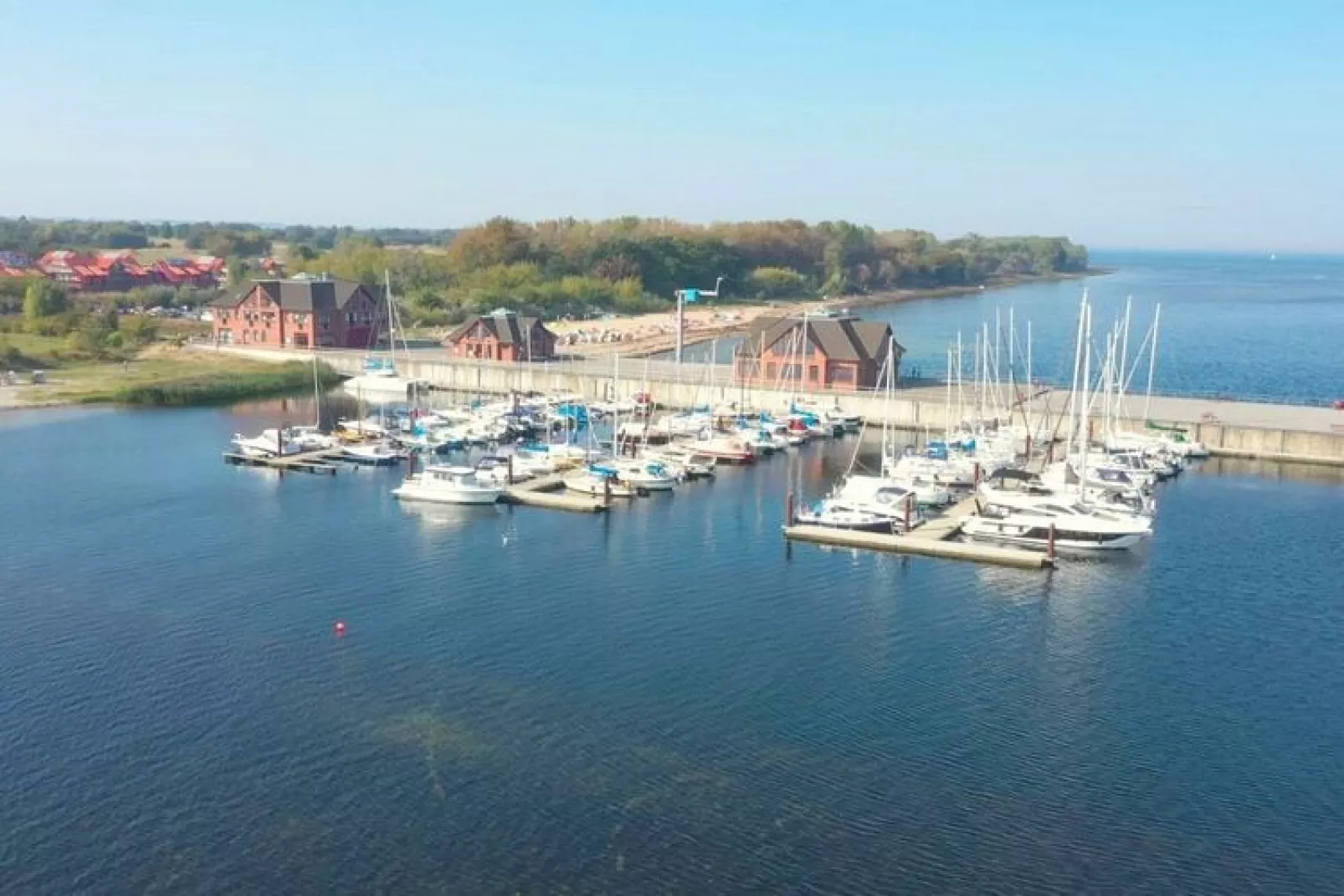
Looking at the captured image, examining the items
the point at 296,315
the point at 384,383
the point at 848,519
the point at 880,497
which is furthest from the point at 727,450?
the point at 296,315

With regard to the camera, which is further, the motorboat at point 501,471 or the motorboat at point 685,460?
the motorboat at point 685,460

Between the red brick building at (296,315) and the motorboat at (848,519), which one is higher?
the red brick building at (296,315)

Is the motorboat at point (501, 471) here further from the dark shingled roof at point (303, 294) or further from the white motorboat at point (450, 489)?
the dark shingled roof at point (303, 294)

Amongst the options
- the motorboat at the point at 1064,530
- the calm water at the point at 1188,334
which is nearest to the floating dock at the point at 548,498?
the motorboat at the point at 1064,530

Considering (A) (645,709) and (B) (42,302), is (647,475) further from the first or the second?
(B) (42,302)

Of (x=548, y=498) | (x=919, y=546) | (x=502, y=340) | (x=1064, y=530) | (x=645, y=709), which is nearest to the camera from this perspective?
(x=645, y=709)

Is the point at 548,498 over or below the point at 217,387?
below

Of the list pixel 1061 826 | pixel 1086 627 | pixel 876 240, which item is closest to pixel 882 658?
pixel 1086 627

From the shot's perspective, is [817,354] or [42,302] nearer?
[817,354]
